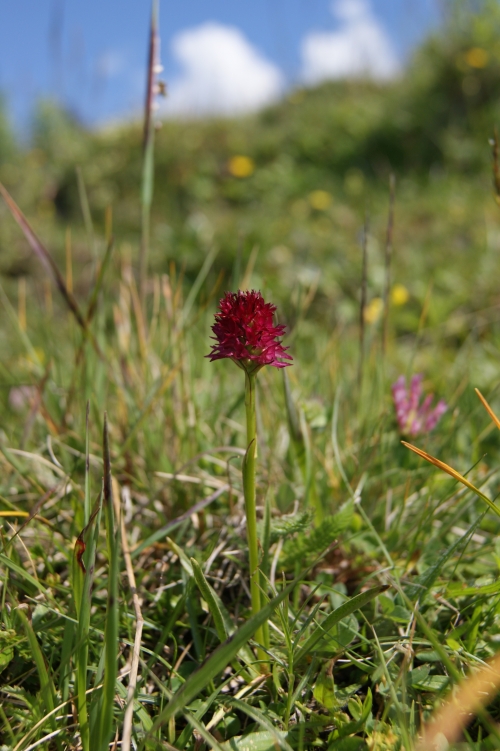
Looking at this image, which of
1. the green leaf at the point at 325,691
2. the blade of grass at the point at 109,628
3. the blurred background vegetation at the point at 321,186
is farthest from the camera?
the blurred background vegetation at the point at 321,186

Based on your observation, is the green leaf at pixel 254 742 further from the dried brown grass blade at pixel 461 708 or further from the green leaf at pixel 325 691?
the dried brown grass blade at pixel 461 708

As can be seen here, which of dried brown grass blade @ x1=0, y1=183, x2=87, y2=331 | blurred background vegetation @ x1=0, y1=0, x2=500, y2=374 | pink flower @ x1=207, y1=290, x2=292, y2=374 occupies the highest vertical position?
blurred background vegetation @ x1=0, y1=0, x2=500, y2=374

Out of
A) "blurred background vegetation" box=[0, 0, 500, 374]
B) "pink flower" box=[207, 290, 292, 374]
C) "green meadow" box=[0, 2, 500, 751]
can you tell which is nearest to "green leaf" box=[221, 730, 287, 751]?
"green meadow" box=[0, 2, 500, 751]

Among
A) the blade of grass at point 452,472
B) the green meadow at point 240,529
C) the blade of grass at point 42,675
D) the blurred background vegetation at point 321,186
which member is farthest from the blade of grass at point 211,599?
the blurred background vegetation at point 321,186

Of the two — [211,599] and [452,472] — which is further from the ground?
[452,472]

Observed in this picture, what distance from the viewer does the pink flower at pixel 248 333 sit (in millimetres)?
855

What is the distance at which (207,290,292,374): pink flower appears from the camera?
0.85 m

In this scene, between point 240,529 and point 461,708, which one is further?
point 240,529

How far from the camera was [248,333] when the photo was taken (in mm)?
849

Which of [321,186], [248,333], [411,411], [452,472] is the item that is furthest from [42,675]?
[321,186]

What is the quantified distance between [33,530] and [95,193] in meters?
6.94

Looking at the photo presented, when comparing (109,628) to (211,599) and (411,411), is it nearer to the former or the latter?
(211,599)

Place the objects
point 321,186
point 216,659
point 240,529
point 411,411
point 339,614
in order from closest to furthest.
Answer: point 216,659 → point 339,614 → point 240,529 → point 411,411 → point 321,186

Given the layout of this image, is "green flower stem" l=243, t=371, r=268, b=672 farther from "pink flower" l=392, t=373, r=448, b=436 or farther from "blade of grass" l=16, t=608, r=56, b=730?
"pink flower" l=392, t=373, r=448, b=436
